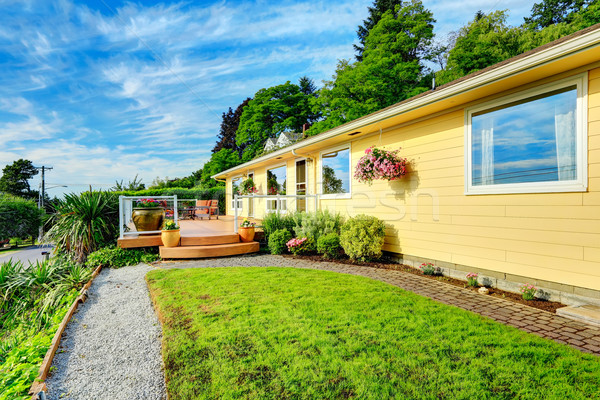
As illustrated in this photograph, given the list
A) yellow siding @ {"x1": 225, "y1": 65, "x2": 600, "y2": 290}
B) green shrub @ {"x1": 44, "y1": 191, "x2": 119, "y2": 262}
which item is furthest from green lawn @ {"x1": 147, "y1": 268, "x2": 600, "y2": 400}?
green shrub @ {"x1": 44, "y1": 191, "x2": 119, "y2": 262}

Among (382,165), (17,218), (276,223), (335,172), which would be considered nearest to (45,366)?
(382,165)

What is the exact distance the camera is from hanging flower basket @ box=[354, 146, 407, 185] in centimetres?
570

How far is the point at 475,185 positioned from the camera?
4.67 m

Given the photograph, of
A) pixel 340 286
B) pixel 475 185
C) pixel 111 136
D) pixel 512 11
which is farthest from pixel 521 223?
pixel 512 11

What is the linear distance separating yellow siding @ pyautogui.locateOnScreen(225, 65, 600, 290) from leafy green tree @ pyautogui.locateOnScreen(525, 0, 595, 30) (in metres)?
21.4

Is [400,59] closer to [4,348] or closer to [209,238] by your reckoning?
[209,238]

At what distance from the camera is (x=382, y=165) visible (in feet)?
18.8

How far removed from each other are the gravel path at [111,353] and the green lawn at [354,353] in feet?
0.49

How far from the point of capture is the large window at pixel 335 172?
778cm

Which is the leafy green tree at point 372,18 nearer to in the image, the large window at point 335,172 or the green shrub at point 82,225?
the large window at point 335,172

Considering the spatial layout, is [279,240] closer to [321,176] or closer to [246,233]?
[246,233]

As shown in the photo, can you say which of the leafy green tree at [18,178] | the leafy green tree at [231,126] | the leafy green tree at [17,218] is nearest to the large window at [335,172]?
the leafy green tree at [17,218]

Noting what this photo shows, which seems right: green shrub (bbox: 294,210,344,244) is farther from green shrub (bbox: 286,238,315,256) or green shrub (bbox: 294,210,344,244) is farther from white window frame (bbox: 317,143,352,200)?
white window frame (bbox: 317,143,352,200)

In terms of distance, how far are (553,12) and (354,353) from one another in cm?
2810
